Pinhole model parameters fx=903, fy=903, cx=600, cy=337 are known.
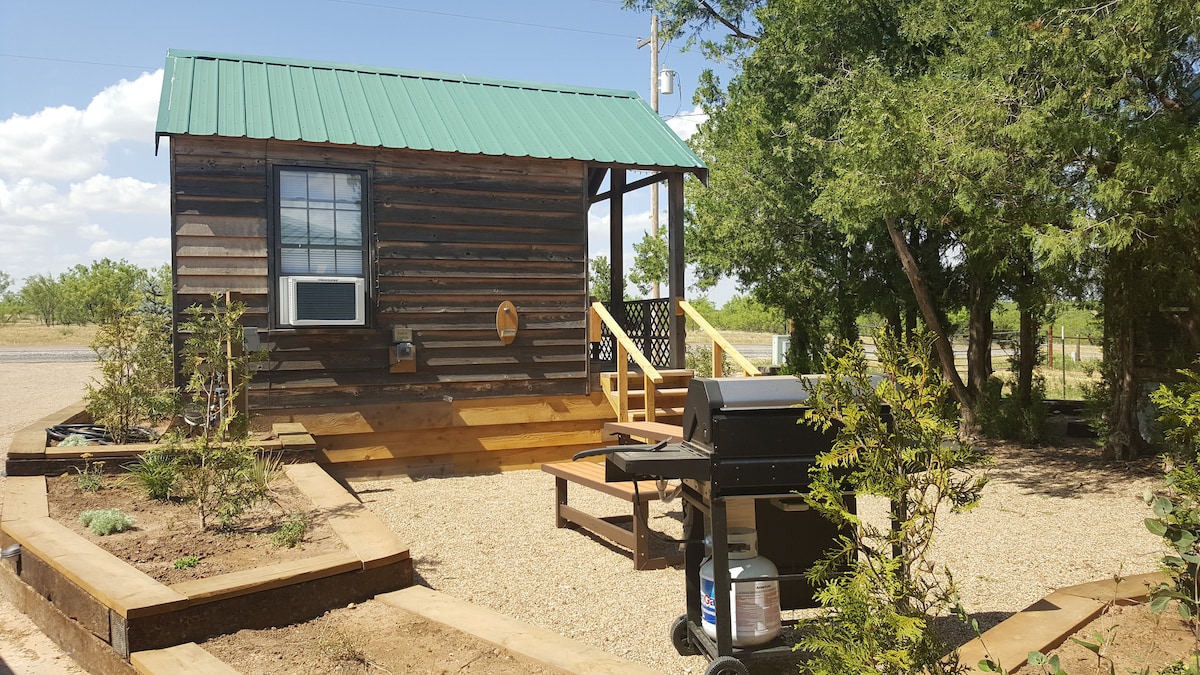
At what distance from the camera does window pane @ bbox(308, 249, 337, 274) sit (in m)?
8.89

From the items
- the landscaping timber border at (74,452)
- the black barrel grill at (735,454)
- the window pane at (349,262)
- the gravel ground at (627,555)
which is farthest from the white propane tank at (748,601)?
the window pane at (349,262)

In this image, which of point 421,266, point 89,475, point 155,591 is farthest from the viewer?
point 421,266

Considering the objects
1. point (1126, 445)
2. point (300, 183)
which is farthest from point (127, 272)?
point (1126, 445)

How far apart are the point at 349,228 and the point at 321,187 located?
48cm

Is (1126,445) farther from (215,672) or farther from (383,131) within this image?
(215,672)

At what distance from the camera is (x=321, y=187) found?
29.3 ft

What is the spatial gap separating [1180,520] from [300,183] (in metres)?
7.79

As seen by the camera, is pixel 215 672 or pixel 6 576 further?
pixel 6 576

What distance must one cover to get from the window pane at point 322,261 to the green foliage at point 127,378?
160 cm

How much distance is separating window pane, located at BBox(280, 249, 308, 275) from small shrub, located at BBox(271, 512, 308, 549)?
13.5ft

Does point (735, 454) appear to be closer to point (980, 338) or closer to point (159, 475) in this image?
point (159, 475)

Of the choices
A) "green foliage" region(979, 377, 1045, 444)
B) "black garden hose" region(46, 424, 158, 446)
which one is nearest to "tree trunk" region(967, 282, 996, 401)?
"green foliage" region(979, 377, 1045, 444)

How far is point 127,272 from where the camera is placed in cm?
5441

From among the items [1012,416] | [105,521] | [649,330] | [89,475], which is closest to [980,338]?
[1012,416]
